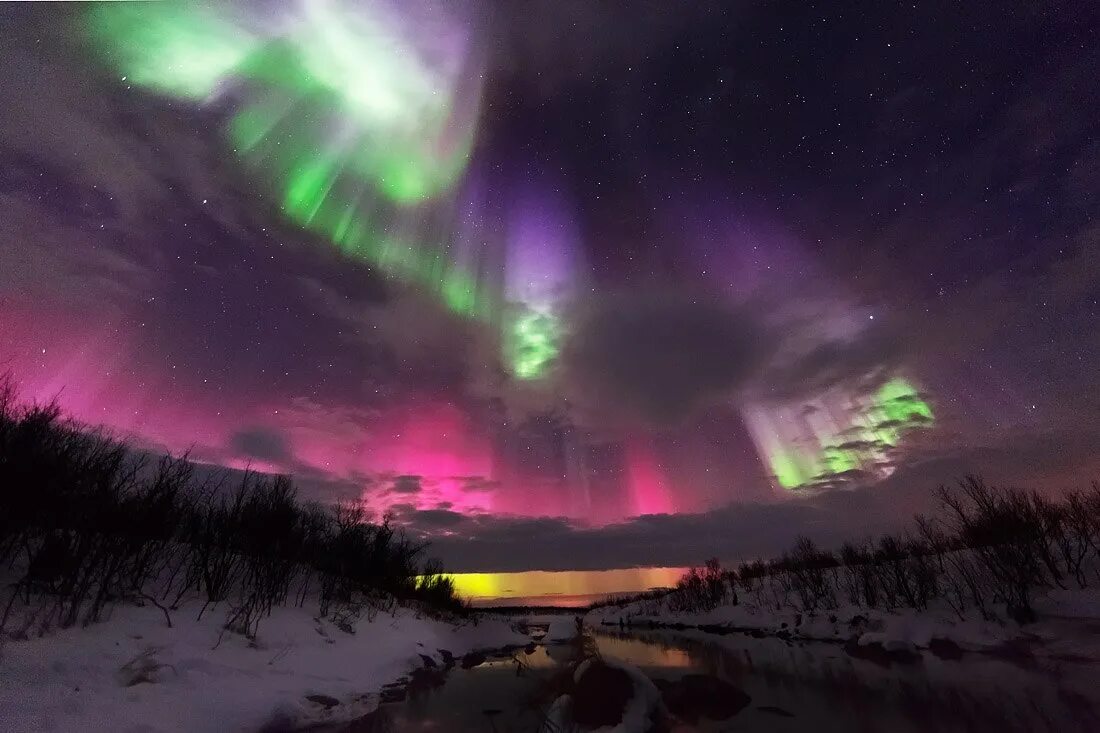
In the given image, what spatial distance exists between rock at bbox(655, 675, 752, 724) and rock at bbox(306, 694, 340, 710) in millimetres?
10901

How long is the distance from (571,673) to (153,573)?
63.8 ft

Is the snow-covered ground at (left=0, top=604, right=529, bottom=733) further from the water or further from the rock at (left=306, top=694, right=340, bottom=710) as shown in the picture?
the water

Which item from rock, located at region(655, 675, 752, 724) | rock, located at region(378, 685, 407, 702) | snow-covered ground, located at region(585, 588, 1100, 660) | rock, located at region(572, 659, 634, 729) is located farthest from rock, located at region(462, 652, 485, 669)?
snow-covered ground, located at region(585, 588, 1100, 660)

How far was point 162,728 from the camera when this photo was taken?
10.5m

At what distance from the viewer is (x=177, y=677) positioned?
43.7 ft

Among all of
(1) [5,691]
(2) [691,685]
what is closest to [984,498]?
(2) [691,685]

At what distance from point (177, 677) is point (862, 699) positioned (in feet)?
69.4

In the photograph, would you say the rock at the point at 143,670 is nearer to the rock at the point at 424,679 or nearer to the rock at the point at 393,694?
the rock at the point at 393,694

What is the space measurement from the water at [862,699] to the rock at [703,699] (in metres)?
0.45

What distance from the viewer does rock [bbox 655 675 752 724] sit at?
1306 cm

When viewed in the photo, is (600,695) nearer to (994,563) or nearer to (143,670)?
(143,670)

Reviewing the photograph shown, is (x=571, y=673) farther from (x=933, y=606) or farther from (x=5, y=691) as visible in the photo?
(x=933, y=606)

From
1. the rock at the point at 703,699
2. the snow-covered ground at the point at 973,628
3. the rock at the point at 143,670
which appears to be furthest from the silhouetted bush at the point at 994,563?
the rock at the point at 143,670

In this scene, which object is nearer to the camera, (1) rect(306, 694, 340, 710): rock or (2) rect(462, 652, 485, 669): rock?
(1) rect(306, 694, 340, 710): rock
